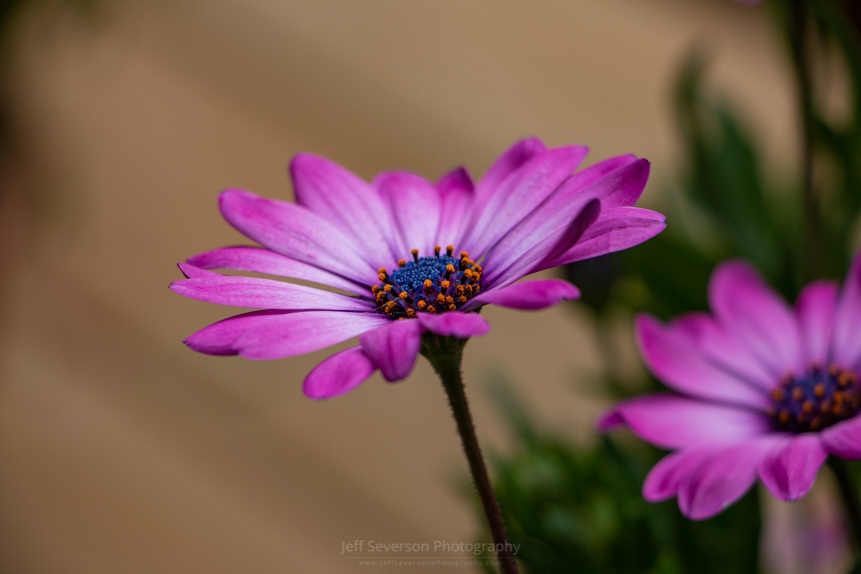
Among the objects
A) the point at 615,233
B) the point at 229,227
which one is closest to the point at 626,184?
the point at 615,233

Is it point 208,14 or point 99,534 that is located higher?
point 208,14

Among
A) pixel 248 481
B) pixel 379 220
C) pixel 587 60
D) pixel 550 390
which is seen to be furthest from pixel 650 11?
pixel 379 220

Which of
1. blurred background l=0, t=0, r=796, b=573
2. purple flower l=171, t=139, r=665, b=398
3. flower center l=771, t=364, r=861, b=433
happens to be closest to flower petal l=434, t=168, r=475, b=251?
purple flower l=171, t=139, r=665, b=398

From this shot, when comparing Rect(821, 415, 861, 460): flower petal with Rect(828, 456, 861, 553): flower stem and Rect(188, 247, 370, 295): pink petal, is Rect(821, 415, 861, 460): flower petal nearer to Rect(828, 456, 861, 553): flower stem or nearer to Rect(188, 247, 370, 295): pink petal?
Rect(828, 456, 861, 553): flower stem

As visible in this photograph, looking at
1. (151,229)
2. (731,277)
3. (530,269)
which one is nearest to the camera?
(530,269)

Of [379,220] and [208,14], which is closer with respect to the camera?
[379,220]

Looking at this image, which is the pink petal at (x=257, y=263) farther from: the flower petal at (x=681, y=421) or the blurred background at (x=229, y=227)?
the blurred background at (x=229, y=227)

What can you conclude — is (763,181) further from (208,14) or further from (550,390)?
(208,14)
